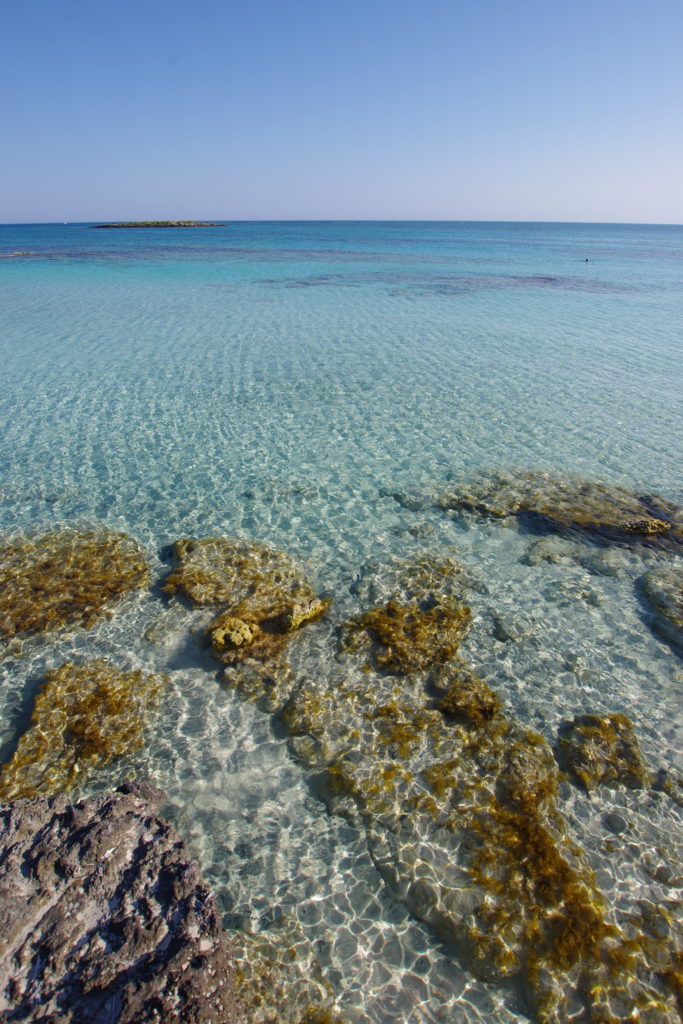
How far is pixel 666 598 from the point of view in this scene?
990 centimetres

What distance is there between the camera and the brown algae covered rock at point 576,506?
460 inches

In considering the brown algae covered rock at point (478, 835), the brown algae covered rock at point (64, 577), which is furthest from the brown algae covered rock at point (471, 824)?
the brown algae covered rock at point (64, 577)

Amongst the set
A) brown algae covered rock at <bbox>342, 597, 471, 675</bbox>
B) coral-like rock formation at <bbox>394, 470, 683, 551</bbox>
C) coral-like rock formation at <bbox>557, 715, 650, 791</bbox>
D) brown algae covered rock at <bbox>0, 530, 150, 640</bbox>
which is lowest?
coral-like rock formation at <bbox>557, 715, 650, 791</bbox>

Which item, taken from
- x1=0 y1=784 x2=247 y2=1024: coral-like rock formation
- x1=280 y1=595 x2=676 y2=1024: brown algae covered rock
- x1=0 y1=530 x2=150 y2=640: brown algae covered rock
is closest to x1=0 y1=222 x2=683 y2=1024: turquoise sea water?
x1=280 y1=595 x2=676 y2=1024: brown algae covered rock

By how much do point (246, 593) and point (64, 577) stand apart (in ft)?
10.6

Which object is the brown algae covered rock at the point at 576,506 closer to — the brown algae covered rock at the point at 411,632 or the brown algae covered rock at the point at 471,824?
the brown algae covered rock at the point at 411,632

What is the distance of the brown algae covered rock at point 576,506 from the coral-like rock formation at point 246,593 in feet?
14.0

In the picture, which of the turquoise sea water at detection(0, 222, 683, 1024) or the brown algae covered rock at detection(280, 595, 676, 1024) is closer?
the brown algae covered rock at detection(280, 595, 676, 1024)

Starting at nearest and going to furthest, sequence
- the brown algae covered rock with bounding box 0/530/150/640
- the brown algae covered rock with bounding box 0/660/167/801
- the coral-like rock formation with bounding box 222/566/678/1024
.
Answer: the coral-like rock formation with bounding box 222/566/678/1024 → the brown algae covered rock with bounding box 0/660/167/801 → the brown algae covered rock with bounding box 0/530/150/640

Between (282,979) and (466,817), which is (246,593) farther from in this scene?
(282,979)

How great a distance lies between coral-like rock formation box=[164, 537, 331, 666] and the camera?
8734 millimetres

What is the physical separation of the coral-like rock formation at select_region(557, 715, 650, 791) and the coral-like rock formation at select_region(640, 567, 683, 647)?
89.7 inches

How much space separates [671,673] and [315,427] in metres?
11.1

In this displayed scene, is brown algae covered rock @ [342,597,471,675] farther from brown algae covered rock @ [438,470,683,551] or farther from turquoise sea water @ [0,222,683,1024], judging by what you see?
brown algae covered rock @ [438,470,683,551]
